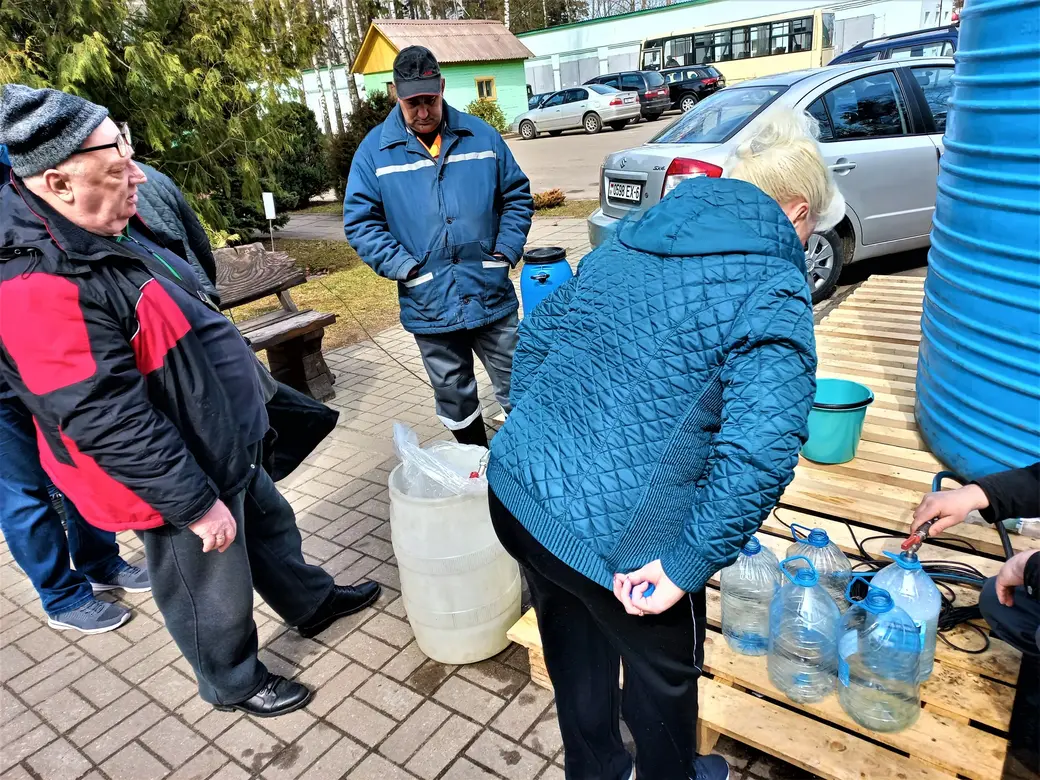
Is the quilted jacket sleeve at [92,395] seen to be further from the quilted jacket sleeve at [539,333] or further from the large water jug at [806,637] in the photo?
the large water jug at [806,637]

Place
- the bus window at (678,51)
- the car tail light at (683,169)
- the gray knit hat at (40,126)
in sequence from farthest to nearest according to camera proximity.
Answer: the bus window at (678,51), the car tail light at (683,169), the gray knit hat at (40,126)

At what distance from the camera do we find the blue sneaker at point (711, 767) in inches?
74.6

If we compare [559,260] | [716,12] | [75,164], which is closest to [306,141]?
[559,260]

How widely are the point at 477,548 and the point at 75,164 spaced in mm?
1601

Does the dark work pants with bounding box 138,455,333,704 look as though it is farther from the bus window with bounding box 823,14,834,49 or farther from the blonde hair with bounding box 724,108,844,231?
the bus window with bounding box 823,14,834,49

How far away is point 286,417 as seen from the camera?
2730 mm

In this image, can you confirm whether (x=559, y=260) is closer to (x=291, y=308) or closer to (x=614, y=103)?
(x=291, y=308)

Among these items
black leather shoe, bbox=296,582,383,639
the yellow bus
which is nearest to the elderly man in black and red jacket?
black leather shoe, bbox=296,582,383,639

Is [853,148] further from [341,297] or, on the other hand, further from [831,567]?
[341,297]

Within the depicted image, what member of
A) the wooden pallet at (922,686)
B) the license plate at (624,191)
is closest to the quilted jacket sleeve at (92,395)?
the wooden pallet at (922,686)

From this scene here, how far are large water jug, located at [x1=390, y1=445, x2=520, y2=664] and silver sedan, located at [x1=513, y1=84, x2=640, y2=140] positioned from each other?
72.7 ft

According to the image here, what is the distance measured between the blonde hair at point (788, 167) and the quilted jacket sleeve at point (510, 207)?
6.16 feet

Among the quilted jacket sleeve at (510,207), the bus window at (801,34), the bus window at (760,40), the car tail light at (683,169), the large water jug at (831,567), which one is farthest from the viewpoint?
the bus window at (760,40)

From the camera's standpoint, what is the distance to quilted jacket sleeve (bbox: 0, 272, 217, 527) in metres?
1.71
